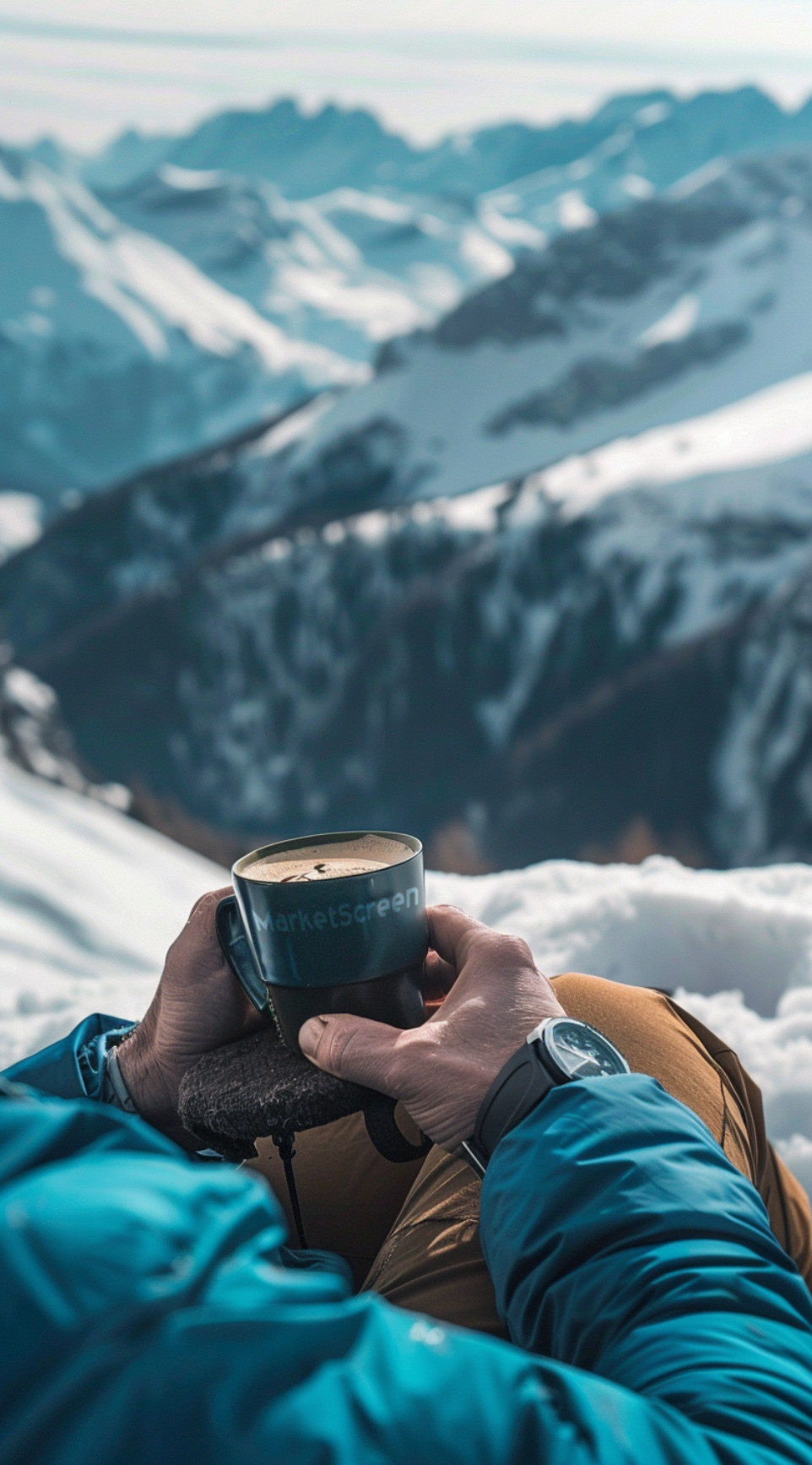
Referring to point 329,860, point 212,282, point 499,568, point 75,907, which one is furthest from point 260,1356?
point 212,282

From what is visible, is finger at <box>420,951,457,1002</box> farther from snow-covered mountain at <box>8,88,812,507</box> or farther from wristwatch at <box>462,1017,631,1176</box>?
snow-covered mountain at <box>8,88,812,507</box>

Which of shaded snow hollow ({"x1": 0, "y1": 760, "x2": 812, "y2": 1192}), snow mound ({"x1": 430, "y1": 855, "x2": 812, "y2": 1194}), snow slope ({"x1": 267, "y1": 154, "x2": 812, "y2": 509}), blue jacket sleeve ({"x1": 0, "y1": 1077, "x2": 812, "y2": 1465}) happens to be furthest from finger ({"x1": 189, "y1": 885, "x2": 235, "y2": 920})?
snow slope ({"x1": 267, "y1": 154, "x2": 812, "y2": 509})

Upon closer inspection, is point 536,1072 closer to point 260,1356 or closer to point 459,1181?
point 459,1181

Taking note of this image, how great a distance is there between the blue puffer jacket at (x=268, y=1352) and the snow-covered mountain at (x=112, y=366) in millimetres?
103963

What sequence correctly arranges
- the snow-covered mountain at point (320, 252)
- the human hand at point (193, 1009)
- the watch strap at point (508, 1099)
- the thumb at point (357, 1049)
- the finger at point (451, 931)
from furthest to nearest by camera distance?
the snow-covered mountain at point (320, 252) < the human hand at point (193, 1009) < the finger at point (451, 931) < the thumb at point (357, 1049) < the watch strap at point (508, 1099)

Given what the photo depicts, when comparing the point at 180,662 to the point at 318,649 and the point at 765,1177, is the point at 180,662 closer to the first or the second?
the point at 318,649

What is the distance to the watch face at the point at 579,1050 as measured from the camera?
113 cm

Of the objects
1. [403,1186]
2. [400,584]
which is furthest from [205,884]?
[400,584]

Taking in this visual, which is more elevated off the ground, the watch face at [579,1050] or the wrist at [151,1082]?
the watch face at [579,1050]

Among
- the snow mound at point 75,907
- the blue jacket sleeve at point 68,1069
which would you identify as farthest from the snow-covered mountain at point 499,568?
the blue jacket sleeve at point 68,1069

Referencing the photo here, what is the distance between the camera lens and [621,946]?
292 centimetres

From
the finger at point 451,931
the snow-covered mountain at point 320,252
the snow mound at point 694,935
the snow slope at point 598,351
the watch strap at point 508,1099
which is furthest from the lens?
the snow-covered mountain at point 320,252

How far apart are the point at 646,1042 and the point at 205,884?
146 inches

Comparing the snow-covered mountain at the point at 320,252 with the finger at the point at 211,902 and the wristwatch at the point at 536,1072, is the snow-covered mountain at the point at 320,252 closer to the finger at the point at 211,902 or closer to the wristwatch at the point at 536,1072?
the finger at the point at 211,902
